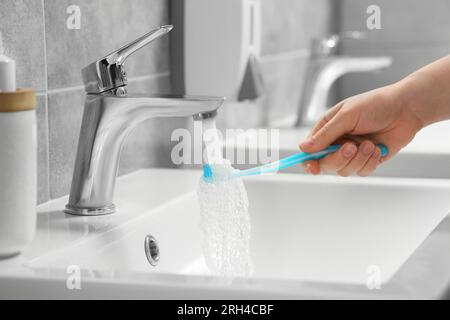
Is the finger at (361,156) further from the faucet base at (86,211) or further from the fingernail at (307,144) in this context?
the faucet base at (86,211)

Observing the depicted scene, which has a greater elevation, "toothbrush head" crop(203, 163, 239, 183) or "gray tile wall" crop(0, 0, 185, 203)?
"gray tile wall" crop(0, 0, 185, 203)

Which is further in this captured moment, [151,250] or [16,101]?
[151,250]

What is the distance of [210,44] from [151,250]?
453 millimetres

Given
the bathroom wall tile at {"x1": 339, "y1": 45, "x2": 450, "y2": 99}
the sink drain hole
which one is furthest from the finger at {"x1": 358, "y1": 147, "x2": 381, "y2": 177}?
the bathroom wall tile at {"x1": 339, "y1": 45, "x2": 450, "y2": 99}

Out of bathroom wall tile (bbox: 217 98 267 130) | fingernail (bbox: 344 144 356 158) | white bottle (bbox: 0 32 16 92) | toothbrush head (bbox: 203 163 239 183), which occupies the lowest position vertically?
toothbrush head (bbox: 203 163 239 183)

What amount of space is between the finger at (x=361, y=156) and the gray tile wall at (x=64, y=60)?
12.6 inches

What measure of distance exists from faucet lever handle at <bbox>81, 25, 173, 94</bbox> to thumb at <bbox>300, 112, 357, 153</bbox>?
188mm

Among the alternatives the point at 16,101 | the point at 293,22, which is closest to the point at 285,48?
the point at 293,22

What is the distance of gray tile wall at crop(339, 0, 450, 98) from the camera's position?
2107 mm

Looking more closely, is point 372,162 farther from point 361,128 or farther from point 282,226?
point 282,226

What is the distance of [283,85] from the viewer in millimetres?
1752

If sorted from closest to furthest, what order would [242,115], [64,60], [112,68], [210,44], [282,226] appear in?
[112,68]
[64,60]
[282,226]
[210,44]
[242,115]

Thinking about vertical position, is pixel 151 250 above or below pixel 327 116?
below

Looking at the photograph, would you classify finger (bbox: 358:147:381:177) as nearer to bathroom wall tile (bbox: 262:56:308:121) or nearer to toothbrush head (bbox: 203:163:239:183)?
toothbrush head (bbox: 203:163:239:183)
